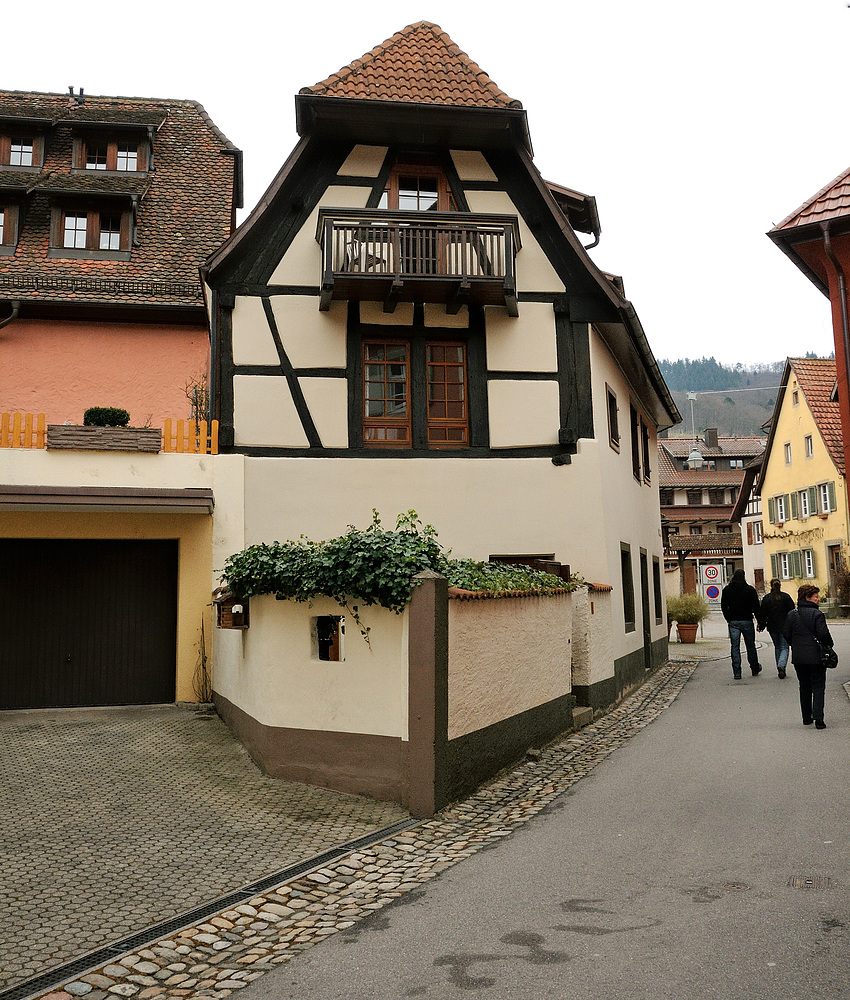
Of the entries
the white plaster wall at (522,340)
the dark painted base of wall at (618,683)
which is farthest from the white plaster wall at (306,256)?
the dark painted base of wall at (618,683)

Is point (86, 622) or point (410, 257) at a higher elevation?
point (410, 257)

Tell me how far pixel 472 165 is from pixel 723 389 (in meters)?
164

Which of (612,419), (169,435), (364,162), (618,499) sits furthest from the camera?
(612,419)

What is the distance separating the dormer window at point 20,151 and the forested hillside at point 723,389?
12668 cm

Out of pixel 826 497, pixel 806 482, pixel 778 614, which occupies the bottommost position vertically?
pixel 778 614

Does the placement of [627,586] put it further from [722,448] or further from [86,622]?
[722,448]

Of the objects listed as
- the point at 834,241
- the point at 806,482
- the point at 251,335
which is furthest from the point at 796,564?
the point at 251,335

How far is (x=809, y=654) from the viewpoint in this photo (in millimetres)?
10781

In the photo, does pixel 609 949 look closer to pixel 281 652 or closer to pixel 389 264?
pixel 281 652

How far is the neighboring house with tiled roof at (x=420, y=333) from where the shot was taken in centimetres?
1377

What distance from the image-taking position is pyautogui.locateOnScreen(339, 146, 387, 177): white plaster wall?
14.5 metres

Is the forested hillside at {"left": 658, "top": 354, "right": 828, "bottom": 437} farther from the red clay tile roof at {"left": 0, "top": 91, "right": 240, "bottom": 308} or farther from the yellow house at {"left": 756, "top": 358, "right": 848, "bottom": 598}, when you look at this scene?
the red clay tile roof at {"left": 0, "top": 91, "right": 240, "bottom": 308}

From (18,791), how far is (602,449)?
30.9 ft

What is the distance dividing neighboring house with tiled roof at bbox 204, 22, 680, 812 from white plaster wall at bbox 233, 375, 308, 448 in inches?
1.1
